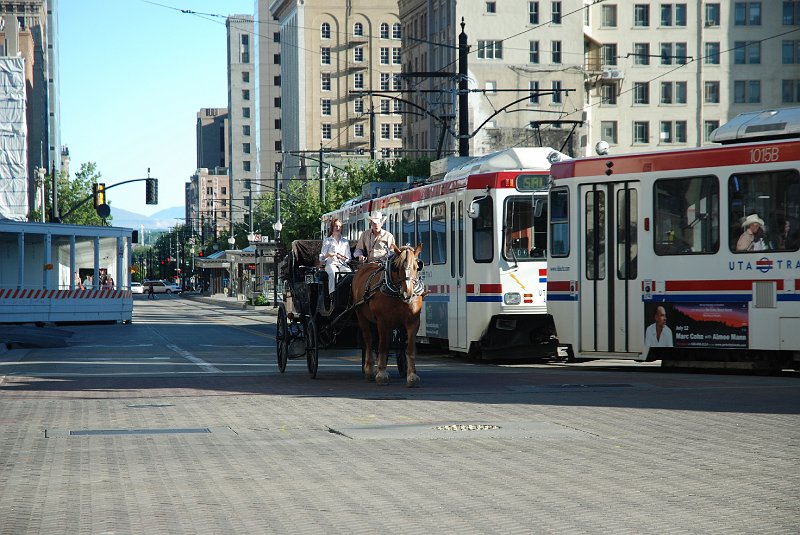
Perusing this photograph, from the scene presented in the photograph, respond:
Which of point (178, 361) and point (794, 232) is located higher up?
point (794, 232)

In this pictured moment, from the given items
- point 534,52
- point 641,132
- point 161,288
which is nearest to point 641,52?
point 641,132

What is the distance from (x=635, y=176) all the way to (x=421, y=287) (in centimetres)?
487

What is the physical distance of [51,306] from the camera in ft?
150

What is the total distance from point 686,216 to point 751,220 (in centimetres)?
112

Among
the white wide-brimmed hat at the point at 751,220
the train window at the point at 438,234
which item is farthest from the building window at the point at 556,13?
the white wide-brimmed hat at the point at 751,220

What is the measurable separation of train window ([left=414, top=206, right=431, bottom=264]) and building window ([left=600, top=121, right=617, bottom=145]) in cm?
8317

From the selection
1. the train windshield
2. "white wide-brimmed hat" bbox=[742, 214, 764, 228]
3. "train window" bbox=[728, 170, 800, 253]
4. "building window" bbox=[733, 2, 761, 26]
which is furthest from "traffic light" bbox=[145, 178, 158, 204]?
"building window" bbox=[733, 2, 761, 26]

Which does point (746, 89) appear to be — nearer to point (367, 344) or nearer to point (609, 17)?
point (609, 17)

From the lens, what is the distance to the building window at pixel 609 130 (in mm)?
107125

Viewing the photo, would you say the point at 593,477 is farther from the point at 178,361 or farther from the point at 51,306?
the point at 51,306

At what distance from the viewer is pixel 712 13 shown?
104812 millimetres

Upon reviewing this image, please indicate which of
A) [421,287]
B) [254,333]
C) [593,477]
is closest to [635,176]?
[421,287]

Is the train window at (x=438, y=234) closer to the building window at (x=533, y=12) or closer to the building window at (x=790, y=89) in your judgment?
the building window at (x=533, y=12)

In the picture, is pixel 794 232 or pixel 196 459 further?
pixel 794 232
